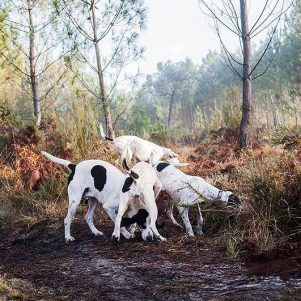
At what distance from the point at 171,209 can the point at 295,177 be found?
1980 mm

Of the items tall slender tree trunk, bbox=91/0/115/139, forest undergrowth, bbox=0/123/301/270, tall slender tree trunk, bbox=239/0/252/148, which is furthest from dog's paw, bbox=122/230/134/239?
tall slender tree trunk, bbox=91/0/115/139

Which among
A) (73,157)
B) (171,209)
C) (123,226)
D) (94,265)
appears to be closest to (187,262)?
(94,265)

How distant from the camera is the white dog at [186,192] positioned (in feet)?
20.4

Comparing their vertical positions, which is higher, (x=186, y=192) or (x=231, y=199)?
(x=186, y=192)

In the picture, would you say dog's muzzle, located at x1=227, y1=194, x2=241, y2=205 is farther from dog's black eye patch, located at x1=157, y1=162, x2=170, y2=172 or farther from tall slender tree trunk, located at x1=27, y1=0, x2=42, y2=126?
tall slender tree trunk, located at x1=27, y1=0, x2=42, y2=126

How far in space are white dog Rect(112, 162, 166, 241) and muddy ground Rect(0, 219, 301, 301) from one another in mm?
205

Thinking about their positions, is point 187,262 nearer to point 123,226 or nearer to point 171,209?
point 123,226

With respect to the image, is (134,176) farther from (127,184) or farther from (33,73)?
(33,73)

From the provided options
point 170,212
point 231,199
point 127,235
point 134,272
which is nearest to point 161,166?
point 170,212

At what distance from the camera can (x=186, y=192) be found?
6531 millimetres

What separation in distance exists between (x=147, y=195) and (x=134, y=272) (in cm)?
156

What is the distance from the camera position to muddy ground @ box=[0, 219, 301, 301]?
398 centimetres

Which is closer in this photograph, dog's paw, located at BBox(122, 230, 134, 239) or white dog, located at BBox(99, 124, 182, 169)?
dog's paw, located at BBox(122, 230, 134, 239)

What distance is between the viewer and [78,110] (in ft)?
35.3
